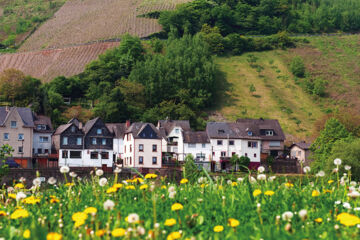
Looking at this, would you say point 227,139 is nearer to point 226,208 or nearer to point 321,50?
point 226,208

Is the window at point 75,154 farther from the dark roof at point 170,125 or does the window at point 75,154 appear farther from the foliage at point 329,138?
the foliage at point 329,138

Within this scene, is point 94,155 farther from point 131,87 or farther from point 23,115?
point 131,87

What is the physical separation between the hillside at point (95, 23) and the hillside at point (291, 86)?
32.4 metres

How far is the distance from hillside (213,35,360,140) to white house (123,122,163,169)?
25850mm

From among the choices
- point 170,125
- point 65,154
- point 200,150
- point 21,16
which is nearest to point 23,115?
point 65,154

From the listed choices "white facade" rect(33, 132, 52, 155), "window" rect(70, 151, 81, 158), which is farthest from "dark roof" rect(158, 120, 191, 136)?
"white facade" rect(33, 132, 52, 155)

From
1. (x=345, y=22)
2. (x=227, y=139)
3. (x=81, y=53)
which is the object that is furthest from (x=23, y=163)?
(x=345, y=22)

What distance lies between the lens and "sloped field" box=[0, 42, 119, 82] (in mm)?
110706

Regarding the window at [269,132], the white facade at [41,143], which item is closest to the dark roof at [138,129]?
the white facade at [41,143]

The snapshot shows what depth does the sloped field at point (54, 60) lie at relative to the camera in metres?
111

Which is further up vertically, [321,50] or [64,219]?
[321,50]

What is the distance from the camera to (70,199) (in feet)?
22.0

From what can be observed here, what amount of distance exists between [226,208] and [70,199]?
83.1 inches

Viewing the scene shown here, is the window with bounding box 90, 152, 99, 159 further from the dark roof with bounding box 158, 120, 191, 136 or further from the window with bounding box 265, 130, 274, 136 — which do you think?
the window with bounding box 265, 130, 274, 136
